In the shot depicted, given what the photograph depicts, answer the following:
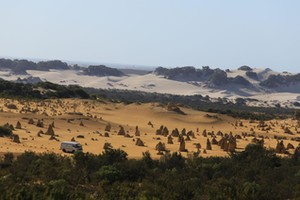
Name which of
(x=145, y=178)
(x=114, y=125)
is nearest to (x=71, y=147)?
(x=145, y=178)

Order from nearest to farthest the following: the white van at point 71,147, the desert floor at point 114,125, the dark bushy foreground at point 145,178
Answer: the dark bushy foreground at point 145,178 → the white van at point 71,147 → the desert floor at point 114,125

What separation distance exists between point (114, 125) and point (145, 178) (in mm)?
34255

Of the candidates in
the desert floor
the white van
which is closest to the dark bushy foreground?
the white van

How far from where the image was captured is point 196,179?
22.7 meters

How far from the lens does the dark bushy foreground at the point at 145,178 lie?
64.0ft

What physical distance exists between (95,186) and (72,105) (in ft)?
169

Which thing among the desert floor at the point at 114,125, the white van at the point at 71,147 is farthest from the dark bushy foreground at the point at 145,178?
the desert floor at the point at 114,125

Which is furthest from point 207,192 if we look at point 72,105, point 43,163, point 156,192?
point 72,105

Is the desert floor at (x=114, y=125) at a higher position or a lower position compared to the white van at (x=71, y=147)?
lower

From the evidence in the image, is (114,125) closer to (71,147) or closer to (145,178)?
(71,147)

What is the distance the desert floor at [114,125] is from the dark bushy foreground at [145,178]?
814 cm

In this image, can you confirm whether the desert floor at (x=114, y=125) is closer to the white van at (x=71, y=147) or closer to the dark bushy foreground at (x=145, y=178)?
the white van at (x=71, y=147)

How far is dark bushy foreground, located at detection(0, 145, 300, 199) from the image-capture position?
19.5 m

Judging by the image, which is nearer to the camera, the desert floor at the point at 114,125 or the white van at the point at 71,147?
the white van at the point at 71,147
